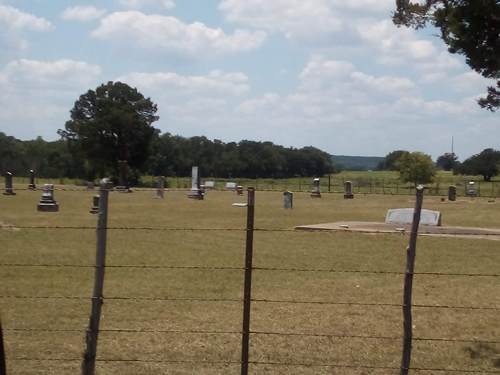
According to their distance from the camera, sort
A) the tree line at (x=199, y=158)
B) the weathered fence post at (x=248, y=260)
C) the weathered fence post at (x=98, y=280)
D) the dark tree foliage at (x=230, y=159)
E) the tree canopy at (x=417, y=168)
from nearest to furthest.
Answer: the weathered fence post at (x=98, y=280) < the weathered fence post at (x=248, y=260) < the tree canopy at (x=417, y=168) < the tree line at (x=199, y=158) < the dark tree foliage at (x=230, y=159)

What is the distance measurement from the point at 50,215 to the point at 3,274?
18918 millimetres

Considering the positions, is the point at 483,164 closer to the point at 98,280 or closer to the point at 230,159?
the point at 230,159

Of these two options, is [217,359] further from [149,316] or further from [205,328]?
[149,316]

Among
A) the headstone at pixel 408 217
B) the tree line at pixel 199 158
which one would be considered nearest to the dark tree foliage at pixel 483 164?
the tree line at pixel 199 158

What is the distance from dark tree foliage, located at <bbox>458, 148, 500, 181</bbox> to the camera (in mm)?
115750

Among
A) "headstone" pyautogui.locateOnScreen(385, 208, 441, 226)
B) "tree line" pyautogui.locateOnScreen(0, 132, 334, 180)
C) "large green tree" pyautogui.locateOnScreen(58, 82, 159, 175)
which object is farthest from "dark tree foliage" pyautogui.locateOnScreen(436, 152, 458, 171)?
"headstone" pyautogui.locateOnScreen(385, 208, 441, 226)

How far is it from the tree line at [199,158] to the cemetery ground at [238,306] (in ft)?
280

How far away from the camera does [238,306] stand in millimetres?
11250

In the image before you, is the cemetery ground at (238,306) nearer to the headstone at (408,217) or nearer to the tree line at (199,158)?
the headstone at (408,217)

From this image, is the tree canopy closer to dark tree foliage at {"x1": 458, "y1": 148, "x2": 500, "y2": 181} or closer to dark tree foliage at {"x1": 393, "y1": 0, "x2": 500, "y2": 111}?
dark tree foliage at {"x1": 458, "y1": 148, "x2": 500, "y2": 181}

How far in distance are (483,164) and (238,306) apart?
375ft

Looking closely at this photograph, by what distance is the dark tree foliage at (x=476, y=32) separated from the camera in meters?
8.09

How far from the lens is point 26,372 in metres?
7.19

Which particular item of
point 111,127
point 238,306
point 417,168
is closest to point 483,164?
point 417,168
